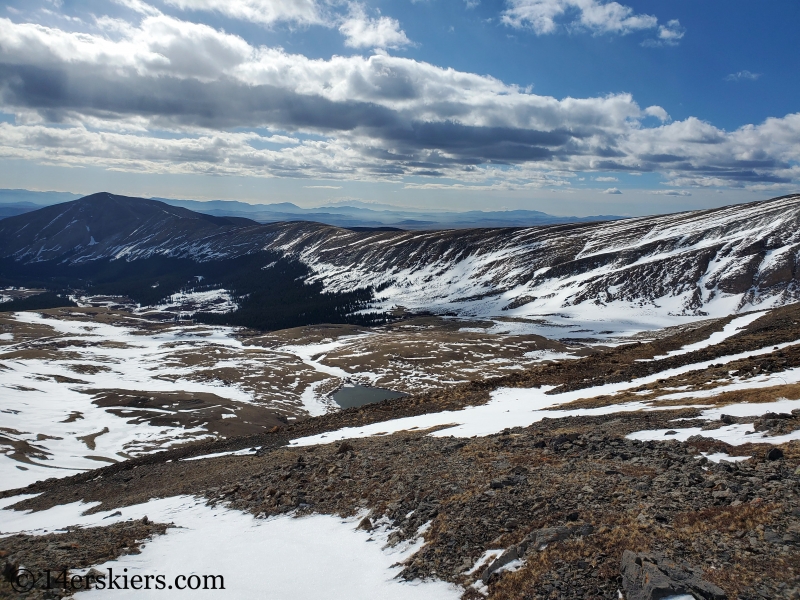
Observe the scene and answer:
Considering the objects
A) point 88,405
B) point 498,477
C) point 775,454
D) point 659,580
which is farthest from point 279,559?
point 88,405

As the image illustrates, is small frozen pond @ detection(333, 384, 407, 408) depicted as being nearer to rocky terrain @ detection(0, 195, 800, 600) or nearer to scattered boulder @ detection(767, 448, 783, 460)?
rocky terrain @ detection(0, 195, 800, 600)

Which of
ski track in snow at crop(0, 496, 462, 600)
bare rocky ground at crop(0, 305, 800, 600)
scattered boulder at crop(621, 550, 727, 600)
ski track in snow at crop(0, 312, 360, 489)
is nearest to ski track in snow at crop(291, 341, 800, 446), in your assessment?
bare rocky ground at crop(0, 305, 800, 600)

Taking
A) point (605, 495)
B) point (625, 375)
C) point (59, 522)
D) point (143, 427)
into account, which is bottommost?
point (143, 427)

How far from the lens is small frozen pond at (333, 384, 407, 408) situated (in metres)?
83.4

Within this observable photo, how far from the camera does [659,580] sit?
829 cm

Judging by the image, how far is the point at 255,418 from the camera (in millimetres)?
69312

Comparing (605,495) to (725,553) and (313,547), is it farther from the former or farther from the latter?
(313,547)

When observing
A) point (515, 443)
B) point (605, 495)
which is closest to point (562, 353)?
point (515, 443)

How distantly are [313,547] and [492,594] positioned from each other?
655 cm

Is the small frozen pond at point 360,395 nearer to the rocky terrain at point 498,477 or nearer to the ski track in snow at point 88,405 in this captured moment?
the ski track in snow at point 88,405

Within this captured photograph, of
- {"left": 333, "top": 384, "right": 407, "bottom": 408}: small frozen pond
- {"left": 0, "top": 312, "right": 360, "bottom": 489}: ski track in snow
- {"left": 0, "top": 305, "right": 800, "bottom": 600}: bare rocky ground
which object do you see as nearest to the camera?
{"left": 0, "top": 305, "right": 800, "bottom": 600}: bare rocky ground

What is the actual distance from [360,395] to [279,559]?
74.7 metres

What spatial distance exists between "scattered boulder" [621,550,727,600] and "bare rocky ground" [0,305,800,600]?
0.09ft

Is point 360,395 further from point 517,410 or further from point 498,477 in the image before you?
point 498,477
